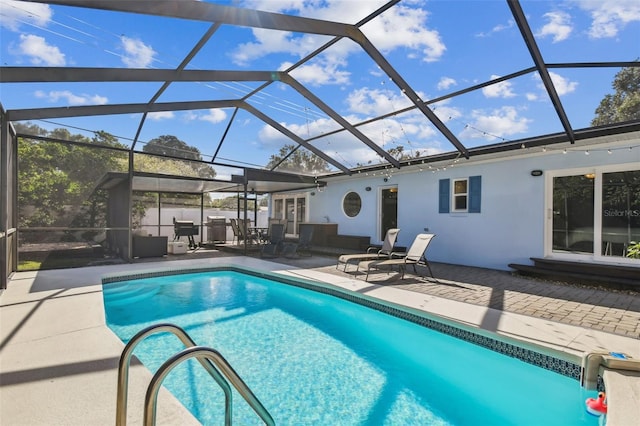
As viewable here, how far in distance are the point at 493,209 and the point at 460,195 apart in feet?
3.53

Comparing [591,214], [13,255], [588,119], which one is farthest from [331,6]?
[13,255]

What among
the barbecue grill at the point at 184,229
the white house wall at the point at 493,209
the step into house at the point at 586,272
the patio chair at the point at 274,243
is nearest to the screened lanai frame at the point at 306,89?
the white house wall at the point at 493,209

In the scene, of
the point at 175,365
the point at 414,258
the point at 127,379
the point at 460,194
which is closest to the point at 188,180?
the point at 414,258

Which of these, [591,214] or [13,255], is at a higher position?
[591,214]

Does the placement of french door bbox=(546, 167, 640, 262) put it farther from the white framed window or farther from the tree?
the white framed window

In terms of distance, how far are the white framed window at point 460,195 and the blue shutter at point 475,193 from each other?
5.6 inches

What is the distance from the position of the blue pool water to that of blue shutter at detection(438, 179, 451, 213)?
503 centimetres

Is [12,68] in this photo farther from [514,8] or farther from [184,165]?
[514,8]

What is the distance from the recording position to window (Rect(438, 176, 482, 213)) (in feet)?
28.4

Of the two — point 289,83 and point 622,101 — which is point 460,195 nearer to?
point 622,101

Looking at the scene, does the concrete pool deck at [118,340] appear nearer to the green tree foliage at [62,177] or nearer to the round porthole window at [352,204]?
the green tree foliage at [62,177]

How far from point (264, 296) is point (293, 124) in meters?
5.32

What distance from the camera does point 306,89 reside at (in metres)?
7.55

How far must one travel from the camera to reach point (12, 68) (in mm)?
4633
